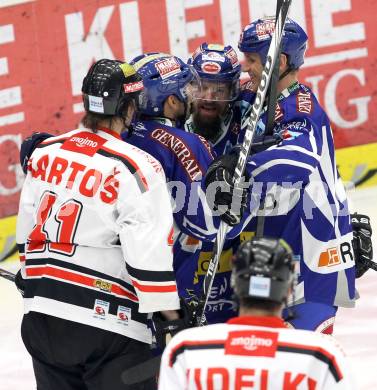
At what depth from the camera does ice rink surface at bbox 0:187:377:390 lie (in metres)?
5.38

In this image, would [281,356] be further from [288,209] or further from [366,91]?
[366,91]

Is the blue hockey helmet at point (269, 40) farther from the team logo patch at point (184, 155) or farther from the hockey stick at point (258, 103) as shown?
the team logo patch at point (184, 155)

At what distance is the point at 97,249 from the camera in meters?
3.66

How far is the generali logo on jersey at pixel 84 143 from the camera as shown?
3695 mm

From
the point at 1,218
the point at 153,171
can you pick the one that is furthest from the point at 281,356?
the point at 1,218

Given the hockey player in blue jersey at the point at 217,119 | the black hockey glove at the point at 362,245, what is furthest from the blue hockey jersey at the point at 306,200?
the black hockey glove at the point at 362,245

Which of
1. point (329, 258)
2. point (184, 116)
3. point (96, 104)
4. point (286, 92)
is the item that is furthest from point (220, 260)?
point (96, 104)

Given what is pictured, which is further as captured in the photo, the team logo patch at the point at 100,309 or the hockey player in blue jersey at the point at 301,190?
the hockey player in blue jersey at the point at 301,190

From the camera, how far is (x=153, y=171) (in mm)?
3639

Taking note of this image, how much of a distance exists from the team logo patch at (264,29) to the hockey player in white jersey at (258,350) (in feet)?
4.91

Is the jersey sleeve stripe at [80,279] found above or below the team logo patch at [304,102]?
below

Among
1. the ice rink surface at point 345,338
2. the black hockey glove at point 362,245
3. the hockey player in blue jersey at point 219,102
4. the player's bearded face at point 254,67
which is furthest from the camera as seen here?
the ice rink surface at point 345,338

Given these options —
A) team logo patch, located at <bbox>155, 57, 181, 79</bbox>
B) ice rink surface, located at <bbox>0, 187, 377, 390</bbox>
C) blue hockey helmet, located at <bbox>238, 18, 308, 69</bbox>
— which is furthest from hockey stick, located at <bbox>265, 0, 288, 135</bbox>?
ice rink surface, located at <bbox>0, 187, 377, 390</bbox>

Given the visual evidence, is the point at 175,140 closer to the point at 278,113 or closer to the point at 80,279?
the point at 278,113
